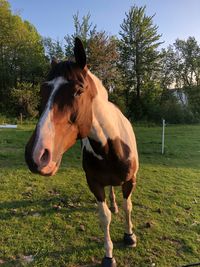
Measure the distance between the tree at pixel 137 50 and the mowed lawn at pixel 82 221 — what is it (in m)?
18.8

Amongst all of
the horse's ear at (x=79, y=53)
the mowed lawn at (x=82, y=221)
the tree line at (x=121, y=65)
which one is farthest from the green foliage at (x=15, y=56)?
the horse's ear at (x=79, y=53)

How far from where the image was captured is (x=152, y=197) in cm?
426

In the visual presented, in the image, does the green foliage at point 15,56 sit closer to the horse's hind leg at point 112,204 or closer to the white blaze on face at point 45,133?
the horse's hind leg at point 112,204

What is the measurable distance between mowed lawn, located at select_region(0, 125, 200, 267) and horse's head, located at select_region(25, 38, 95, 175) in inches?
64.9

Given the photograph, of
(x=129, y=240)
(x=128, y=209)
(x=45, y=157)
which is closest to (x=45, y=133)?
(x=45, y=157)

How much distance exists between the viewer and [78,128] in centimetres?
162

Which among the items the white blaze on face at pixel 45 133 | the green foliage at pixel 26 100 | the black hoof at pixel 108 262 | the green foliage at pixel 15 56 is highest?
the green foliage at pixel 15 56

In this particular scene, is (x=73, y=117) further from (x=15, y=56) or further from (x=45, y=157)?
(x=15, y=56)

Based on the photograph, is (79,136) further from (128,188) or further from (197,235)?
(197,235)

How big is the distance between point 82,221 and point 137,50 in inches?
876

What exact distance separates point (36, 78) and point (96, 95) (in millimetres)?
23257

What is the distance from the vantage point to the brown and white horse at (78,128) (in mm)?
1378

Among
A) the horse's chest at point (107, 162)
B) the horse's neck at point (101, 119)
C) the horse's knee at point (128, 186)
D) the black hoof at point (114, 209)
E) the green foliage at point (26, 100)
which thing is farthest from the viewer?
the green foliage at point (26, 100)

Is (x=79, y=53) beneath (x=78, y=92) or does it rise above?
above
